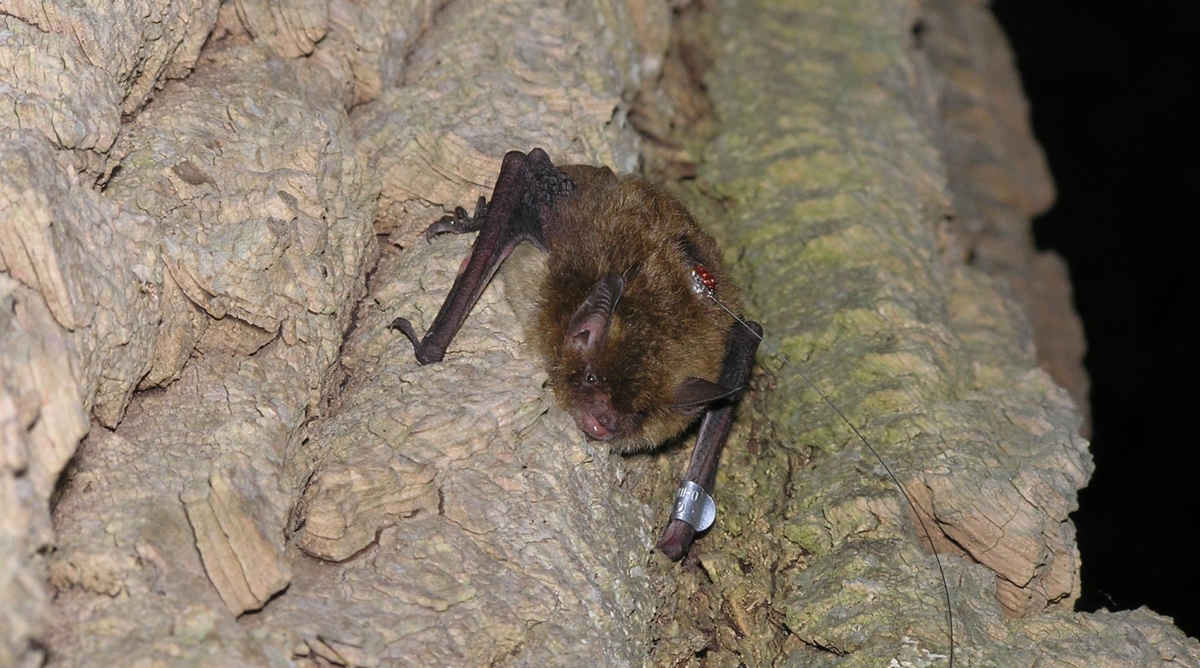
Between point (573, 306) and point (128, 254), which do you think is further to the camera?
point (573, 306)

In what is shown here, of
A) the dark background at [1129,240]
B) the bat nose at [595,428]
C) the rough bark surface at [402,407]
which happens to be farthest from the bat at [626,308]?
the dark background at [1129,240]

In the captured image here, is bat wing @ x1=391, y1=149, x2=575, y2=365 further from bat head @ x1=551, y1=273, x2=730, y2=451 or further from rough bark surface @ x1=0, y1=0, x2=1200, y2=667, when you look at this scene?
bat head @ x1=551, y1=273, x2=730, y2=451

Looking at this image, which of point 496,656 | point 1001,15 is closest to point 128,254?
point 496,656

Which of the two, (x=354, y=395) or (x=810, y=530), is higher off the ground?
(x=354, y=395)

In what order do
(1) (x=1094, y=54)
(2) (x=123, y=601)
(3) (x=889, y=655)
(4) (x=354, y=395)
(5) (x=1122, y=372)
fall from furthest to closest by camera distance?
(1) (x=1094, y=54) < (5) (x=1122, y=372) < (4) (x=354, y=395) < (3) (x=889, y=655) < (2) (x=123, y=601)

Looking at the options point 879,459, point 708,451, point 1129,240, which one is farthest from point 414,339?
point 1129,240

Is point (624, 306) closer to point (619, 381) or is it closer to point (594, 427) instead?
point (619, 381)

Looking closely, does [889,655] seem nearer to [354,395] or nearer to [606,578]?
[606,578]
